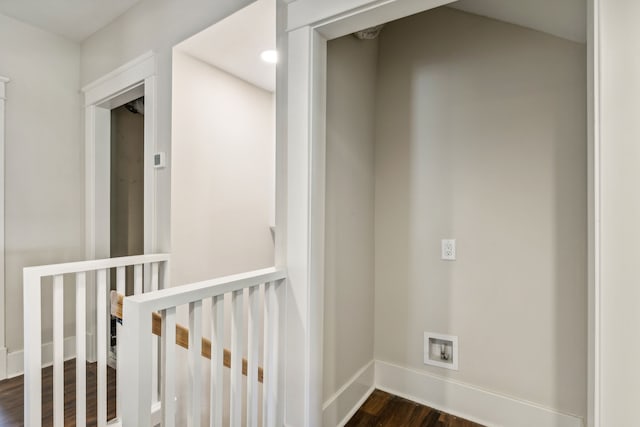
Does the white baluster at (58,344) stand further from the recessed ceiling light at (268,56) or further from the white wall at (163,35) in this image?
the recessed ceiling light at (268,56)

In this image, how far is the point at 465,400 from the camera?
1.84m

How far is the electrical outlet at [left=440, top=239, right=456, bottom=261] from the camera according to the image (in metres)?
1.91

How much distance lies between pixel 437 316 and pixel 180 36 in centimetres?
228

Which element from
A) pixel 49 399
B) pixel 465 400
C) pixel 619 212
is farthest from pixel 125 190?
pixel 619 212

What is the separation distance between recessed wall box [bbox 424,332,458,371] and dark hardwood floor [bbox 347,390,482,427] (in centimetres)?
26

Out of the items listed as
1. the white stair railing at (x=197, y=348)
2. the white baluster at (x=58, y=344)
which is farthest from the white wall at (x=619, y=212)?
the white baluster at (x=58, y=344)

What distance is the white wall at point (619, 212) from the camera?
90cm

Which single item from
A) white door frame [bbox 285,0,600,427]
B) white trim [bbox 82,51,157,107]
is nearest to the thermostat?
white trim [bbox 82,51,157,107]

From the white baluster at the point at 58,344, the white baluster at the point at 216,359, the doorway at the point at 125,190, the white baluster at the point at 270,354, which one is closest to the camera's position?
the white baluster at the point at 216,359

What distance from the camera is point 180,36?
2.00 meters

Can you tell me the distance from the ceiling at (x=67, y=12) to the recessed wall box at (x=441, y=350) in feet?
9.71

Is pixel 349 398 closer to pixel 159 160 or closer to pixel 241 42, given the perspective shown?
pixel 159 160

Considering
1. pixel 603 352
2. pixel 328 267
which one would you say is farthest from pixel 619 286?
pixel 328 267

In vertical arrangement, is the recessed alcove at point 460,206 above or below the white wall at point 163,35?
below
